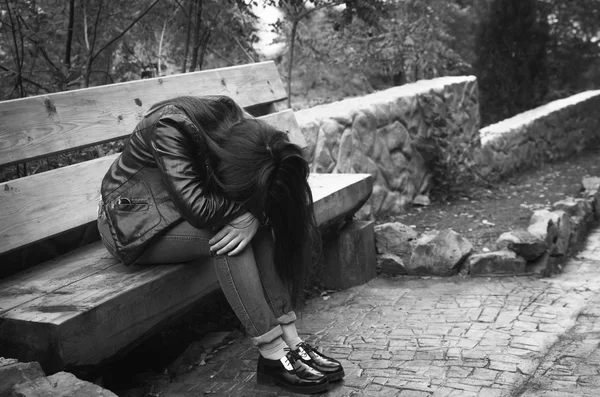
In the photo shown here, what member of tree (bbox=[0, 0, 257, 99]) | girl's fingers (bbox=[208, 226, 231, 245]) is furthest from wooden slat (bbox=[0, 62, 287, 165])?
girl's fingers (bbox=[208, 226, 231, 245])

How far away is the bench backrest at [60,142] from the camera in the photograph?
8.99 feet

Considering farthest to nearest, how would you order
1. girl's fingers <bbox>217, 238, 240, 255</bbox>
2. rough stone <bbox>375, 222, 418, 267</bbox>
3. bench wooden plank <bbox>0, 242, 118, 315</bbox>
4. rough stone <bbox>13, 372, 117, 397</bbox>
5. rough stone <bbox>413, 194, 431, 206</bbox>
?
rough stone <bbox>413, 194, 431, 206</bbox>, rough stone <bbox>375, 222, 418, 267</bbox>, girl's fingers <bbox>217, 238, 240, 255</bbox>, bench wooden plank <bbox>0, 242, 118, 315</bbox>, rough stone <bbox>13, 372, 117, 397</bbox>

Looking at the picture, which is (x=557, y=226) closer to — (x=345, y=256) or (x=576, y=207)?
(x=576, y=207)

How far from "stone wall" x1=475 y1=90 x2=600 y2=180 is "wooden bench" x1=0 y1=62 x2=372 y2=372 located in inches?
155

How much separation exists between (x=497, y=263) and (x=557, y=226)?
701 mm

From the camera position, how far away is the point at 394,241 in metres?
4.36

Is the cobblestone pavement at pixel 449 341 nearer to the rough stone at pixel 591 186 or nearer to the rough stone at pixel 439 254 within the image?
the rough stone at pixel 439 254

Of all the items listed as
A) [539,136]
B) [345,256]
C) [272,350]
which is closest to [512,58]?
[539,136]

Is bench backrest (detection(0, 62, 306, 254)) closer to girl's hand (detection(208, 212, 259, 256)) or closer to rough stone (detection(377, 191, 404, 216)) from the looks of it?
girl's hand (detection(208, 212, 259, 256))

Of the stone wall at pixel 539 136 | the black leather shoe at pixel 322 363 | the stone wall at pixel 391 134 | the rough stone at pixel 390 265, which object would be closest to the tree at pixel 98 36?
the stone wall at pixel 391 134

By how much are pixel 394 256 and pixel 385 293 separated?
40cm

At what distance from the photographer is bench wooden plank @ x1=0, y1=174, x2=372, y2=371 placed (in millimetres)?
2227

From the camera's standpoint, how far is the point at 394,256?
4254 millimetres

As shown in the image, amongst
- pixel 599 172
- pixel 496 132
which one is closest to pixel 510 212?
pixel 496 132
